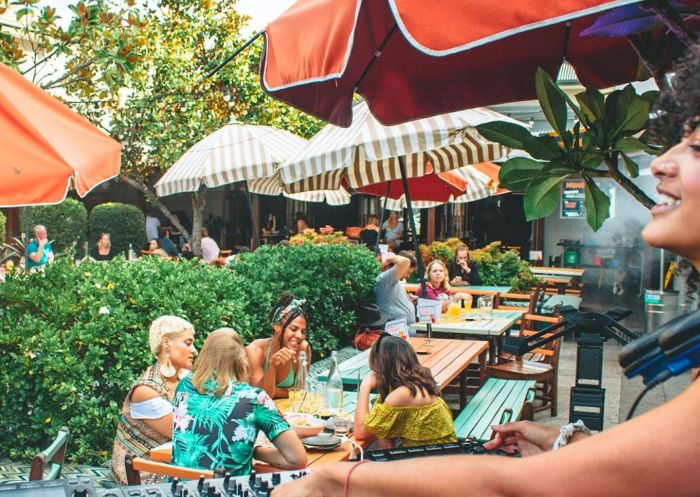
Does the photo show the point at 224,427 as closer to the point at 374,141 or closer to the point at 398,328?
the point at 398,328

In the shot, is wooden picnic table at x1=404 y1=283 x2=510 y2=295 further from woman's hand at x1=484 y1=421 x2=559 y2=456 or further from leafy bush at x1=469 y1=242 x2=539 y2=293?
woman's hand at x1=484 y1=421 x2=559 y2=456

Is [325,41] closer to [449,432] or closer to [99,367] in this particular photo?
[449,432]

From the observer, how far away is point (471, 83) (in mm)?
3572

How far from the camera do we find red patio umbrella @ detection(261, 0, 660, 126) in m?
1.91

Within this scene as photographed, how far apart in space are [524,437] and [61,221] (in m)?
22.2

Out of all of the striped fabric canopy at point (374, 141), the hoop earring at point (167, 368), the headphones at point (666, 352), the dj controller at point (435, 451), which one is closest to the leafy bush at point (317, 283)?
the striped fabric canopy at point (374, 141)

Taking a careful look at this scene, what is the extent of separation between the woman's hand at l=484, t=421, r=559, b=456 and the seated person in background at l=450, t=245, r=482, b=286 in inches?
439

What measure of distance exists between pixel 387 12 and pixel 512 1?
3.20 ft

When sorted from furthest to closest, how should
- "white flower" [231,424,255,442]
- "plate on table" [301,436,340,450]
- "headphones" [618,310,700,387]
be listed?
1. "plate on table" [301,436,340,450]
2. "white flower" [231,424,255,442]
3. "headphones" [618,310,700,387]

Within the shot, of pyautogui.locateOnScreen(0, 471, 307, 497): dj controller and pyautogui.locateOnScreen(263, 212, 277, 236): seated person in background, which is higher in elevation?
pyautogui.locateOnScreen(263, 212, 277, 236): seated person in background

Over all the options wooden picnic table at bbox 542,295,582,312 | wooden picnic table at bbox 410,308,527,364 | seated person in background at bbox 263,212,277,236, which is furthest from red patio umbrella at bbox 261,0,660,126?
seated person in background at bbox 263,212,277,236

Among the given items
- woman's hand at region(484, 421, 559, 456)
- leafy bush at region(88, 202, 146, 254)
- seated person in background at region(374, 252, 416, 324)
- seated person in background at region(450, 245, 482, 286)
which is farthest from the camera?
leafy bush at region(88, 202, 146, 254)

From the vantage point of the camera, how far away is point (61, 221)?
2194 cm

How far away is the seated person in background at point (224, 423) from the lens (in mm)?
3488
